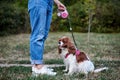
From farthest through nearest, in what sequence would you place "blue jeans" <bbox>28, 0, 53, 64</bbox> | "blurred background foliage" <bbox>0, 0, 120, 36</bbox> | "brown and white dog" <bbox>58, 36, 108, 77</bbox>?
"blurred background foliage" <bbox>0, 0, 120, 36</bbox> < "brown and white dog" <bbox>58, 36, 108, 77</bbox> < "blue jeans" <bbox>28, 0, 53, 64</bbox>

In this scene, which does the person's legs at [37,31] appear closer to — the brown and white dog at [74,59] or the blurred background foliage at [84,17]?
the brown and white dog at [74,59]

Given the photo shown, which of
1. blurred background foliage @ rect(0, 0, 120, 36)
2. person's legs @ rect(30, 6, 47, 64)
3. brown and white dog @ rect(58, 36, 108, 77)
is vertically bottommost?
blurred background foliage @ rect(0, 0, 120, 36)

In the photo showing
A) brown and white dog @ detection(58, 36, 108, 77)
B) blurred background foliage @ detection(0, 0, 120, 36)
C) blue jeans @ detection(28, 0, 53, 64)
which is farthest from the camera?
blurred background foliage @ detection(0, 0, 120, 36)

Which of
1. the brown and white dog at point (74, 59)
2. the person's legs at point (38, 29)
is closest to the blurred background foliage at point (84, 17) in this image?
the brown and white dog at point (74, 59)

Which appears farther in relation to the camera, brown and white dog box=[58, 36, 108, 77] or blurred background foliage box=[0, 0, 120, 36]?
blurred background foliage box=[0, 0, 120, 36]

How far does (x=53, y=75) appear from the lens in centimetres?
595

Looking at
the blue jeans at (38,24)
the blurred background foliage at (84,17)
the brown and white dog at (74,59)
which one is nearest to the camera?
the blue jeans at (38,24)

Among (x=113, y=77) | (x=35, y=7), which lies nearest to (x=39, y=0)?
(x=35, y=7)

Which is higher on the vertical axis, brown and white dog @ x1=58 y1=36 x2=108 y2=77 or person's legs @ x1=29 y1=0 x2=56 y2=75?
person's legs @ x1=29 y1=0 x2=56 y2=75

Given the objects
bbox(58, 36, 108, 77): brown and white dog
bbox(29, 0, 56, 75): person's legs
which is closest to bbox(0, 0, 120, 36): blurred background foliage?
bbox(58, 36, 108, 77): brown and white dog

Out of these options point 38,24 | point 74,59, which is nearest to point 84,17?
point 74,59

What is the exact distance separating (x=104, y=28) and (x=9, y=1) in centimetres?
694

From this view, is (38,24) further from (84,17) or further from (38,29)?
(84,17)

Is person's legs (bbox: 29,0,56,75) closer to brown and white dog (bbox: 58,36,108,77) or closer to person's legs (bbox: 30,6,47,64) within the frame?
person's legs (bbox: 30,6,47,64)
